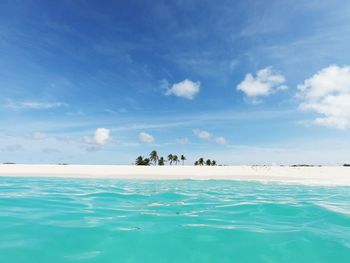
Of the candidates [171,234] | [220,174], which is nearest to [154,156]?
[220,174]

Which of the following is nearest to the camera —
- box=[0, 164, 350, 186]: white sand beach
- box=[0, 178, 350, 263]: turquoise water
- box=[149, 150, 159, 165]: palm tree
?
box=[0, 178, 350, 263]: turquoise water

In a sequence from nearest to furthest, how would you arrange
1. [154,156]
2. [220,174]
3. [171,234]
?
[171,234]
[220,174]
[154,156]

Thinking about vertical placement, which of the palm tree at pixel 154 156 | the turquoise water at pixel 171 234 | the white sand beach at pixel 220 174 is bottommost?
the turquoise water at pixel 171 234

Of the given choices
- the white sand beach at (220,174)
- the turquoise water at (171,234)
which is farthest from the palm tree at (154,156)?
the turquoise water at (171,234)

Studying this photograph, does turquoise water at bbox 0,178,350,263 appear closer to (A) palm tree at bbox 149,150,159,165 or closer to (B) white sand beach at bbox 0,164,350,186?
(B) white sand beach at bbox 0,164,350,186

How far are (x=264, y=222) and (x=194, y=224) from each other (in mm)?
2287

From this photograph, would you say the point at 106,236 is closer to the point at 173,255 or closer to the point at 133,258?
the point at 133,258

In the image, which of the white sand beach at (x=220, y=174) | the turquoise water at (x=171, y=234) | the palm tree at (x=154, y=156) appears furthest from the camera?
the palm tree at (x=154, y=156)

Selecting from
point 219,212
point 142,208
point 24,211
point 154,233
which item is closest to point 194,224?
point 154,233

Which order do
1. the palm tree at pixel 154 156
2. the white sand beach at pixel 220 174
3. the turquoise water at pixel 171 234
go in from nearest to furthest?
the turquoise water at pixel 171 234 < the white sand beach at pixel 220 174 < the palm tree at pixel 154 156

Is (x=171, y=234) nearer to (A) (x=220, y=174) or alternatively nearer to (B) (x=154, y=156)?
(A) (x=220, y=174)

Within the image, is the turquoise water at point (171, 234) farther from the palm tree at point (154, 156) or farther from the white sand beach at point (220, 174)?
the palm tree at point (154, 156)

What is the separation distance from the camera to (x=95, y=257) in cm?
556

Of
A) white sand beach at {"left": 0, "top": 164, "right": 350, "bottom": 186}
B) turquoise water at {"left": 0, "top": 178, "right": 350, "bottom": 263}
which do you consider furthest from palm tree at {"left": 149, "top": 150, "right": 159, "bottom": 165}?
turquoise water at {"left": 0, "top": 178, "right": 350, "bottom": 263}
